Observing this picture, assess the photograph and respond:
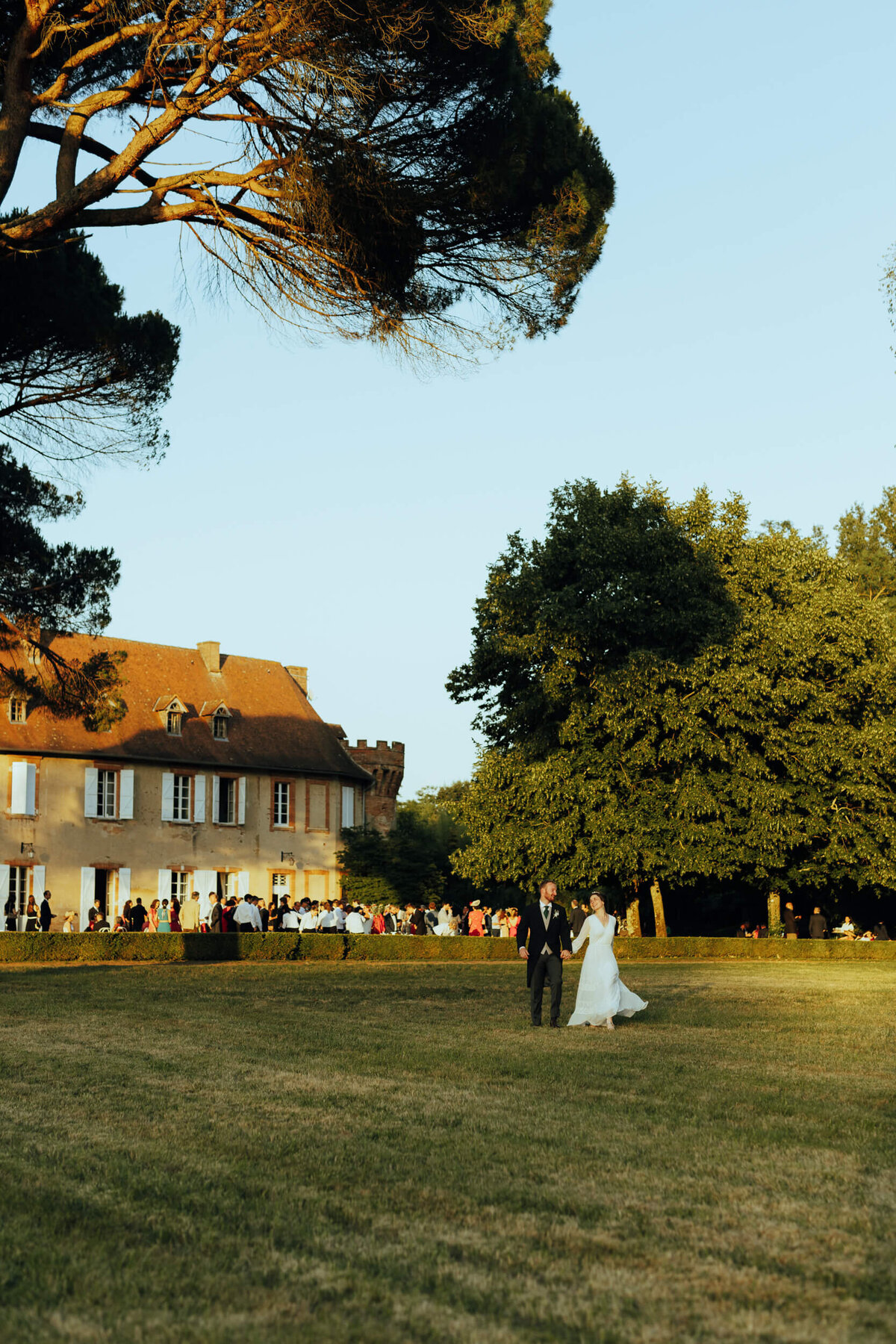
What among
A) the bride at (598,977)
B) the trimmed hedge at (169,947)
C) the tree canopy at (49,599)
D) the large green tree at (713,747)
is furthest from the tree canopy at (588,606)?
the bride at (598,977)

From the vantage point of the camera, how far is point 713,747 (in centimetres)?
3438

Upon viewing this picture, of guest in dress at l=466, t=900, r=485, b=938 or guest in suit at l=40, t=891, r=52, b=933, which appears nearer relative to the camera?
guest in suit at l=40, t=891, r=52, b=933

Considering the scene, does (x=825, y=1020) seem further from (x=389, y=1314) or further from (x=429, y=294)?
(x=389, y=1314)

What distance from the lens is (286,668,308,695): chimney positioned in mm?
52812

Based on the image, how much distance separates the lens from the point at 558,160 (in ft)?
48.5

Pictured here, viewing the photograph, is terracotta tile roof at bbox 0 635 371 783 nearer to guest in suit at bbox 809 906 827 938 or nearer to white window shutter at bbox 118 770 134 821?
white window shutter at bbox 118 770 134 821

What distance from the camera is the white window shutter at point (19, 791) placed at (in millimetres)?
40875

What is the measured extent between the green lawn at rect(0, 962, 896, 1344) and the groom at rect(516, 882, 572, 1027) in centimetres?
117

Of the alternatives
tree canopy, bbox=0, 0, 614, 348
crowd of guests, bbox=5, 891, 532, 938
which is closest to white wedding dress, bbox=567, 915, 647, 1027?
tree canopy, bbox=0, 0, 614, 348

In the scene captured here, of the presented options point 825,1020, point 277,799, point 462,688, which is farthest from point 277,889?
point 825,1020

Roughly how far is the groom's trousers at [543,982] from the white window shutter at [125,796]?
30388mm

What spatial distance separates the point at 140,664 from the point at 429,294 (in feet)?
111

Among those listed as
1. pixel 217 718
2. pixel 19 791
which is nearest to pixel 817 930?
pixel 217 718

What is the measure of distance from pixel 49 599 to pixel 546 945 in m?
12.1
